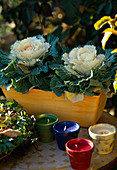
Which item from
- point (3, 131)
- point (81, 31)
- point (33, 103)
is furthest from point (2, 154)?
point (81, 31)

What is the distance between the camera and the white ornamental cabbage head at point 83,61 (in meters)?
1.13

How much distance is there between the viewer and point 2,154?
36.5 inches

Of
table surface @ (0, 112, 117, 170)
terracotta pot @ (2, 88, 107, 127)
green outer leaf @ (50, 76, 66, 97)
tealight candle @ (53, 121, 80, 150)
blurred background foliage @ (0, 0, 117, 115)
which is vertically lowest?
table surface @ (0, 112, 117, 170)

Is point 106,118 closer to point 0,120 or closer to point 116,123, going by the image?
point 116,123

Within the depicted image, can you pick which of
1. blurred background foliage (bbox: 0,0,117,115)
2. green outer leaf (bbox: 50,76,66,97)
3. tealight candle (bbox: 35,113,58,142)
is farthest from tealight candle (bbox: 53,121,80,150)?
blurred background foliage (bbox: 0,0,117,115)

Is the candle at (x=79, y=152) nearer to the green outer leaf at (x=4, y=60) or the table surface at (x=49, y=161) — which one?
the table surface at (x=49, y=161)

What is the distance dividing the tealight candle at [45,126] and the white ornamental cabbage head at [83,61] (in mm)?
237

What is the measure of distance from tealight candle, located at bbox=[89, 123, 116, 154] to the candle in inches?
2.2

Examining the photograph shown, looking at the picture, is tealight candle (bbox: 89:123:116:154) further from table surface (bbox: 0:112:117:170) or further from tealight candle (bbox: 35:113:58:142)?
tealight candle (bbox: 35:113:58:142)

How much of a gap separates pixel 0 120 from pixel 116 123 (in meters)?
0.59

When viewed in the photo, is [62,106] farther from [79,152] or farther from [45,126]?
[79,152]

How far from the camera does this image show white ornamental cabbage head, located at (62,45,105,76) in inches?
44.4

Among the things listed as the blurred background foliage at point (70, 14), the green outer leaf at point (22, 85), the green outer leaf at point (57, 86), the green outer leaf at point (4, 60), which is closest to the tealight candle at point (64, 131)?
the green outer leaf at point (57, 86)

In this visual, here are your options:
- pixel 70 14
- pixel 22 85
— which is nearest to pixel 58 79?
pixel 22 85
